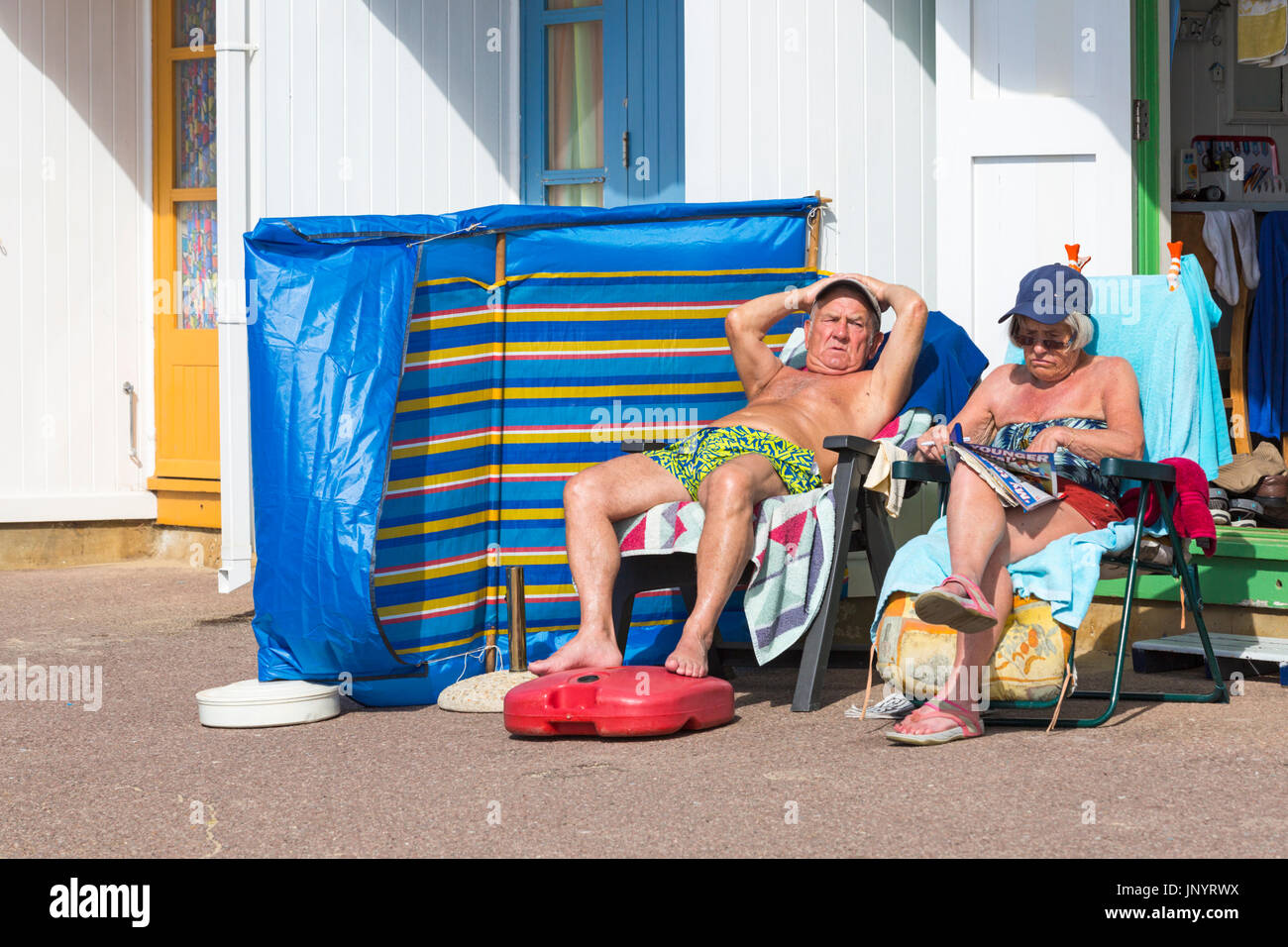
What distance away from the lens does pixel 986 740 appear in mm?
3432

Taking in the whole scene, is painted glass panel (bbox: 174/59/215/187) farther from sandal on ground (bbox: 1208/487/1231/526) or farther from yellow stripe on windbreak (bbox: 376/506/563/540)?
sandal on ground (bbox: 1208/487/1231/526)

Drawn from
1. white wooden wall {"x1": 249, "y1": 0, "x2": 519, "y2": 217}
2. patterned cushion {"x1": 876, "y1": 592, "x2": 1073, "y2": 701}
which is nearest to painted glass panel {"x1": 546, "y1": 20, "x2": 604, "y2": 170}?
white wooden wall {"x1": 249, "y1": 0, "x2": 519, "y2": 217}

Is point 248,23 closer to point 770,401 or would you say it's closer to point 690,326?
point 690,326

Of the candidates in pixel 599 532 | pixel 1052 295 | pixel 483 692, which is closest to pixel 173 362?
pixel 483 692

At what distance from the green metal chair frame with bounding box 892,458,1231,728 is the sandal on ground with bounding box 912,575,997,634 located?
28 cm

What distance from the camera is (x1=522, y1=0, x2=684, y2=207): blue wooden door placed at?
250 inches

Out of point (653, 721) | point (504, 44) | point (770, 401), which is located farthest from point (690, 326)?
point (504, 44)

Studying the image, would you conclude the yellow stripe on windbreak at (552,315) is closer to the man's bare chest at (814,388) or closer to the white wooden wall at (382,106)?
the man's bare chest at (814,388)

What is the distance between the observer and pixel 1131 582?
3.58 metres

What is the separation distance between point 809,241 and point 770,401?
0.73 metres

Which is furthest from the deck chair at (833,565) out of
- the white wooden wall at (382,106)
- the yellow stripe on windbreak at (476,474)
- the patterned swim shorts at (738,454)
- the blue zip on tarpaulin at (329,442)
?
the white wooden wall at (382,106)

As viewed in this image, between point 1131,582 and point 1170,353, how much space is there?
36.3 inches

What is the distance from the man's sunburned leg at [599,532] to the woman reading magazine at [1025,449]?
0.73 metres

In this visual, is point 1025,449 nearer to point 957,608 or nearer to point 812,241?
point 957,608
